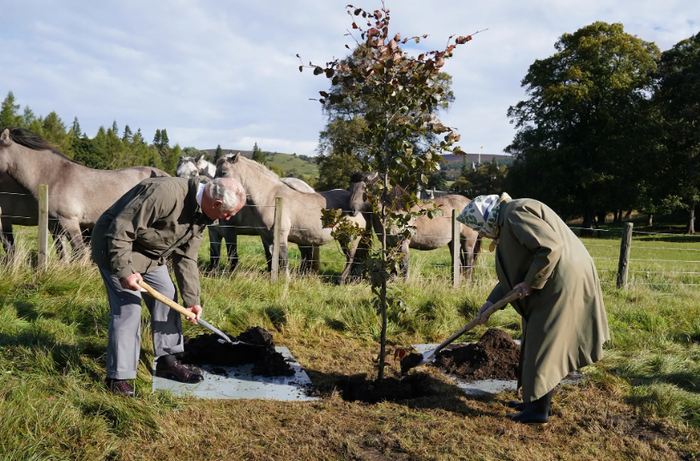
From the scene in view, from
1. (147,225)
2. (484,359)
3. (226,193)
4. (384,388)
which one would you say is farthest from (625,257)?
(147,225)

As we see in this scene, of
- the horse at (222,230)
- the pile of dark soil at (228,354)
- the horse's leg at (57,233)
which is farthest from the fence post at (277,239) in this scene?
the horse's leg at (57,233)

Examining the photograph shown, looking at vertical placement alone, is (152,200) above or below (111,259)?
above

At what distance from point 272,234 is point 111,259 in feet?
17.5

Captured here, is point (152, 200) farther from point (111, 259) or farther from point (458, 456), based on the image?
point (458, 456)

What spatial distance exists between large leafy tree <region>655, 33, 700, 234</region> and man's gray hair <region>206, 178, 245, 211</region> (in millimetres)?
28687

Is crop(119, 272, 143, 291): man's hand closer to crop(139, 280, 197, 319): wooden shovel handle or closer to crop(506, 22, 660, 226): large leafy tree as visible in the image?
crop(139, 280, 197, 319): wooden shovel handle

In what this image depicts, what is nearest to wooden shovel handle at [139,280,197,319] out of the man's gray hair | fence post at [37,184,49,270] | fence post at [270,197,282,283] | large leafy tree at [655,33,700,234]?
the man's gray hair

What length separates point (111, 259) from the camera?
12.2 feet

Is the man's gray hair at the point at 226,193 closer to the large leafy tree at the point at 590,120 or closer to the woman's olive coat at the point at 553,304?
the woman's olive coat at the point at 553,304

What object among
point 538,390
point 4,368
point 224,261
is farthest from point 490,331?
point 224,261

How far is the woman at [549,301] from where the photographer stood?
3.79 metres

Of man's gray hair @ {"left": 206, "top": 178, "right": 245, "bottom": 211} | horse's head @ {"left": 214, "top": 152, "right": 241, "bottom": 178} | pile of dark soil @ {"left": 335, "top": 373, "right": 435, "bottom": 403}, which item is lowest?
pile of dark soil @ {"left": 335, "top": 373, "right": 435, "bottom": 403}

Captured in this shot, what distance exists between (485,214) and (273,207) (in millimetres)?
5618

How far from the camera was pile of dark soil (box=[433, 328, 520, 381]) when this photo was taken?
16.9 ft
